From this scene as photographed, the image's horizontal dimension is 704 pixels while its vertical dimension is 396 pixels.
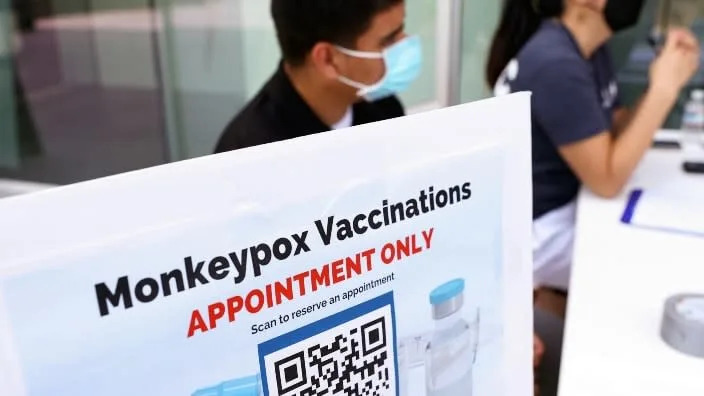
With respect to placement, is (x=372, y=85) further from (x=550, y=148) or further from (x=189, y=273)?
(x=189, y=273)

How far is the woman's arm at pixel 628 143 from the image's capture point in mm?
1263

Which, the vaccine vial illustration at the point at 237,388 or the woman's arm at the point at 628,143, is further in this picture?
the woman's arm at the point at 628,143

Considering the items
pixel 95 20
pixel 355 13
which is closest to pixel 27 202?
pixel 355 13

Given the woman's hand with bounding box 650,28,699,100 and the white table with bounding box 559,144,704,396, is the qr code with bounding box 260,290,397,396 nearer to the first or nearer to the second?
the white table with bounding box 559,144,704,396

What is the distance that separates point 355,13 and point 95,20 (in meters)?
3.32

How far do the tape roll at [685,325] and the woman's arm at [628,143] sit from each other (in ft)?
1.60

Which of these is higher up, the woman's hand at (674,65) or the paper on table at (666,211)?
the woman's hand at (674,65)

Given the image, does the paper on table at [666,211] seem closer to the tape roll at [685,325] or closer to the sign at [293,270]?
the tape roll at [685,325]

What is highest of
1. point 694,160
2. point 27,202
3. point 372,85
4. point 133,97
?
point 27,202

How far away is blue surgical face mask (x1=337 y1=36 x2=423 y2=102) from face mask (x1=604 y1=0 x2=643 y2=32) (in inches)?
18.8

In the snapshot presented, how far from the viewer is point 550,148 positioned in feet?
4.45

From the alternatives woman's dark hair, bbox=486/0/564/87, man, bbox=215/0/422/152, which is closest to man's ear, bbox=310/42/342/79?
man, bbox=215/0/422/152

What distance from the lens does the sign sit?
0.30 meters

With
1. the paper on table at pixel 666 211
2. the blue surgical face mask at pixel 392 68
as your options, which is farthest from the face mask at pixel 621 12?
the blue surgical face mask at pixel 392 68
